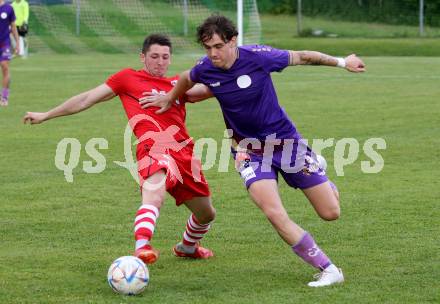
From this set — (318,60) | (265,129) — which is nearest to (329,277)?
(265,129)

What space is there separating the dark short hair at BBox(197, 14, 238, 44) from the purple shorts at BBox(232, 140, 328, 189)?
0.95 m

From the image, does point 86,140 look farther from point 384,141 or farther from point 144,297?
point 144,297

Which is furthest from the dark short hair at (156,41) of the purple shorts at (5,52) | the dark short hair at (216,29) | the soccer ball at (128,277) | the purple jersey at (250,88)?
the purple shorts at (5,52)

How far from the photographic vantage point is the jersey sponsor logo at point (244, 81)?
24.3ft

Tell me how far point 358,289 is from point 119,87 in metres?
2.62

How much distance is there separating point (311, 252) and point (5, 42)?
16344 millimetres

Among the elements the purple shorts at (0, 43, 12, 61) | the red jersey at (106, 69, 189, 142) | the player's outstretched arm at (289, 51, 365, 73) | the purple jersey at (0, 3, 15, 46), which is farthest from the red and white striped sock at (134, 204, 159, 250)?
the purple jersey at (0, 3, 15, 46)

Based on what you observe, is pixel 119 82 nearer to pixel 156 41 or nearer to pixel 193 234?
pixel 156 41

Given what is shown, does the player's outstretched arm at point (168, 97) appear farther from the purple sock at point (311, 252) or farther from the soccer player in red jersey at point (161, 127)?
the purple sock at point (311, 252)

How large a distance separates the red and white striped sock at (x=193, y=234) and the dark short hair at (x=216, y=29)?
1792 millimetres

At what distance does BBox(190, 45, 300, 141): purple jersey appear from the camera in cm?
742

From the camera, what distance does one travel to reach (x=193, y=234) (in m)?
8.27

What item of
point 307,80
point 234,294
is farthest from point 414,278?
point 307,80

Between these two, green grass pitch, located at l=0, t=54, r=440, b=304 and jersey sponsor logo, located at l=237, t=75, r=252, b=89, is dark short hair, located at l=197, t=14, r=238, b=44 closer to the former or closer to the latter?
jersey sponsor logo, located at l=237, t=75, r=252, b=89
